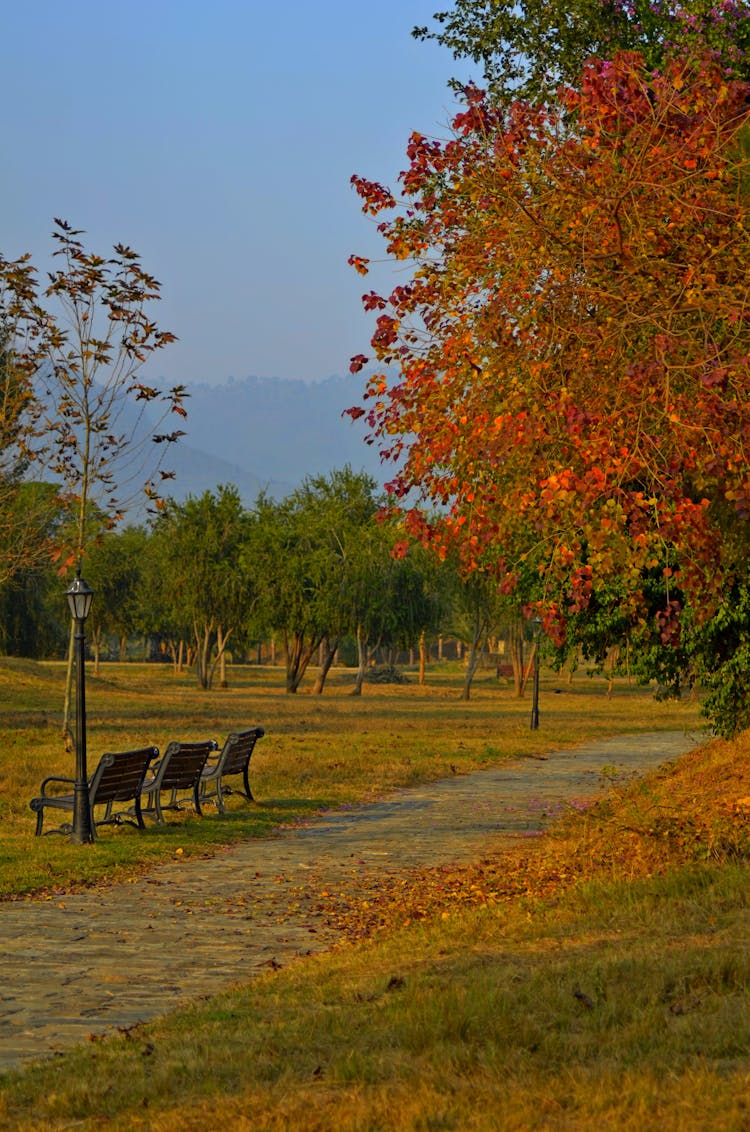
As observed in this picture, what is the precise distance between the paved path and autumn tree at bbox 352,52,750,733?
305 centimetres

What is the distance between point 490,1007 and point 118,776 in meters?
8.90

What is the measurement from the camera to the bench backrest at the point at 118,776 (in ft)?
46.6

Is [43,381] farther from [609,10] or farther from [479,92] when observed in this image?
[479,92]

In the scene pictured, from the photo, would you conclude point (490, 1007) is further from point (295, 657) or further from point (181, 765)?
point (295, 657)

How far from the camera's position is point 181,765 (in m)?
15.8

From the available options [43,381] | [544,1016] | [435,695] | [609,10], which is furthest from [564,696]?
[544,1016]

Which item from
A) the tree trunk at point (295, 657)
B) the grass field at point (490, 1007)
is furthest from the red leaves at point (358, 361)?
the tree trunk at point (295, 657)

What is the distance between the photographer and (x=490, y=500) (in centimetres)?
1026

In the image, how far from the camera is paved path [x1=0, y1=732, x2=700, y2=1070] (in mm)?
7469

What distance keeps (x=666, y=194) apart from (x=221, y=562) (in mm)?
55501

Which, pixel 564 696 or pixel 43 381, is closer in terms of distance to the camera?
pixel 43 381

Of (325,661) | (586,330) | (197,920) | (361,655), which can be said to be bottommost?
(197,920)

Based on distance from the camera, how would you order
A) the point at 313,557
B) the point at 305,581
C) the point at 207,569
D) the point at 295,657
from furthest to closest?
the point at 295,657 → the point at 207,569 → the point at 305,581 → the point at 313,557

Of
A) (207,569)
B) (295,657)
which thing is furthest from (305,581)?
(207,569)
